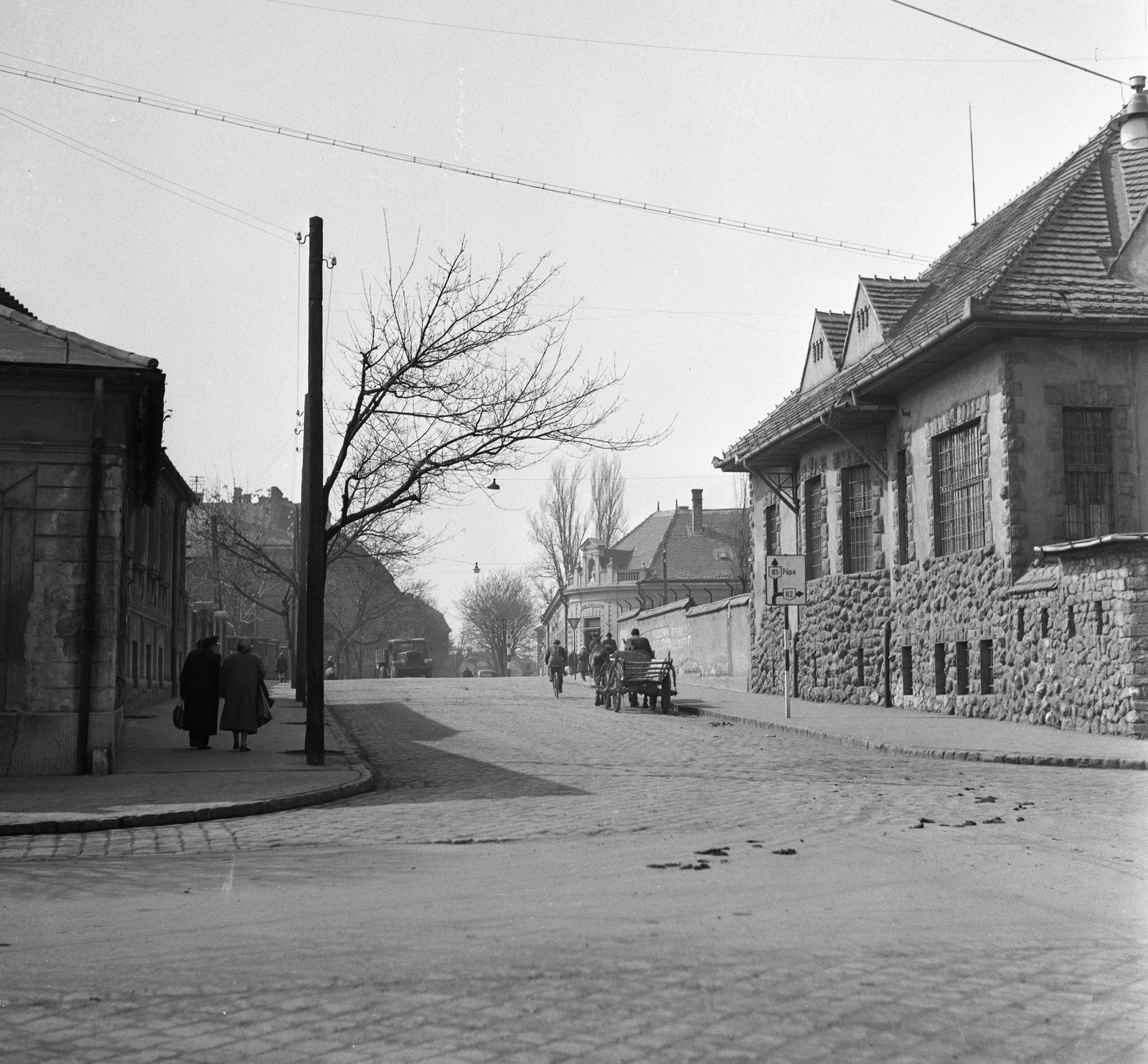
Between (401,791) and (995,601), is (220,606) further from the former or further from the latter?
(401,791)

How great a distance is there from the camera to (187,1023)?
4746mm

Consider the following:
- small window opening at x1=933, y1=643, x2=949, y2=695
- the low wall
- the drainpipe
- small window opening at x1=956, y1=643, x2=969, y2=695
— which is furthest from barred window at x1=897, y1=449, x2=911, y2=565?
the drainpipe

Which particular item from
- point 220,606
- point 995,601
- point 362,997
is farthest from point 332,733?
point 220,606

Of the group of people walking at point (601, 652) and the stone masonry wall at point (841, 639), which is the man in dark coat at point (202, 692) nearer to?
the group of people walking at point (601, 652)

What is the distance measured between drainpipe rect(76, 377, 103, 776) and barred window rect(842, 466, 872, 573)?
17260 mm

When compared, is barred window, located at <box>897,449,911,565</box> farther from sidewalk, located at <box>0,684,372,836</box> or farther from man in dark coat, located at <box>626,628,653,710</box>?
sidewalk, located at <box>0,684,372,836</box>

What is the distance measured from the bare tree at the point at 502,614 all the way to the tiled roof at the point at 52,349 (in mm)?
85739

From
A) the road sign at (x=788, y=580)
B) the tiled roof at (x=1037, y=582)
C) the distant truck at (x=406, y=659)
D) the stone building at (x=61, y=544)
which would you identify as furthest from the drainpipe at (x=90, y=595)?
the distant truck at (x=406, y=659)

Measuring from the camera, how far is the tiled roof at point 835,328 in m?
30.9

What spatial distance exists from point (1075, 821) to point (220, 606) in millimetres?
44416

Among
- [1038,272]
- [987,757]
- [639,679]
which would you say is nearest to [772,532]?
[639,679]

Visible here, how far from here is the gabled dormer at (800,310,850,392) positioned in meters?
30.9

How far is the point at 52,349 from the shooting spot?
15320 millimetres

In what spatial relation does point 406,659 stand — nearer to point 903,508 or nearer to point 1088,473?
point 903,508
